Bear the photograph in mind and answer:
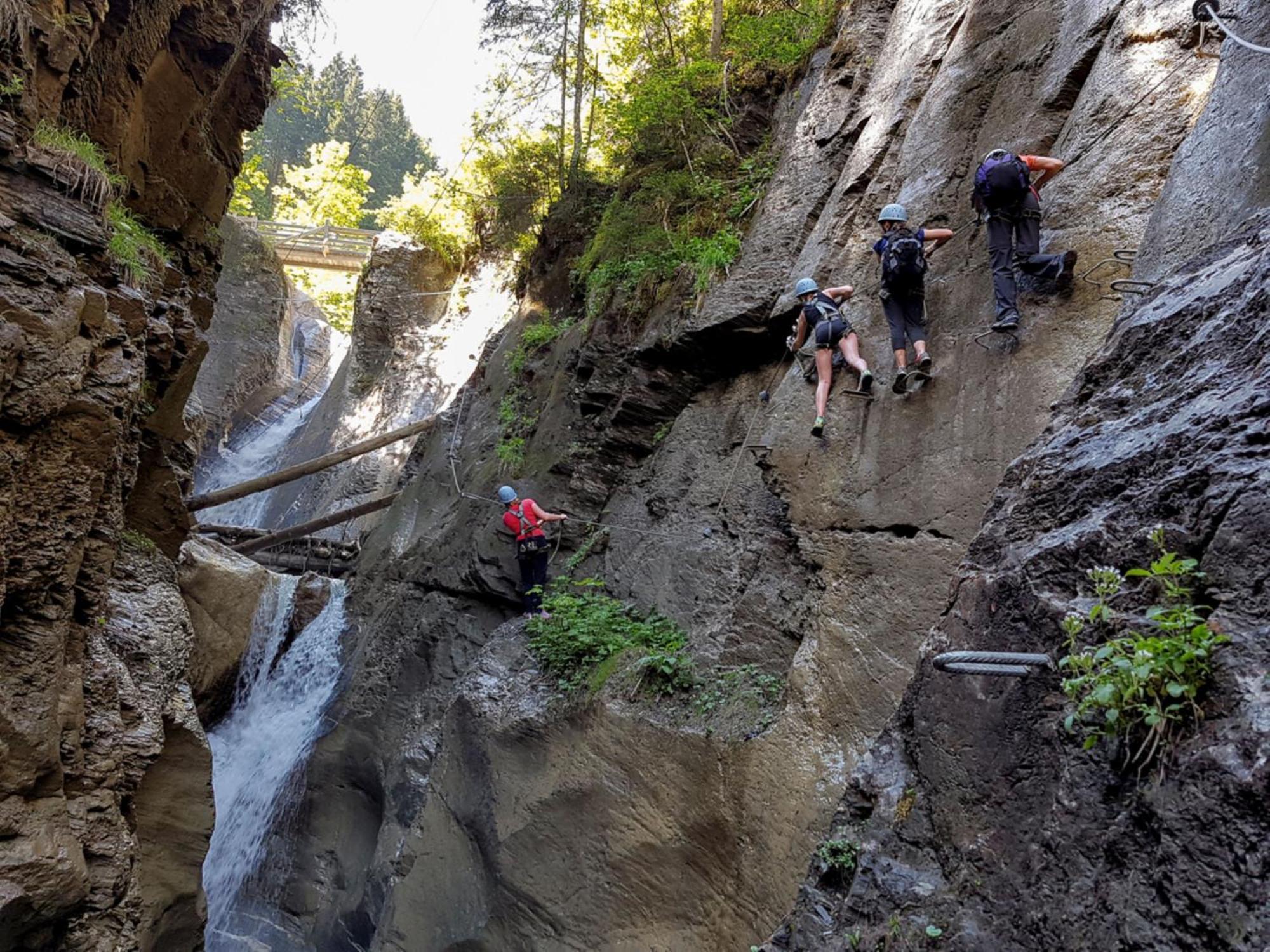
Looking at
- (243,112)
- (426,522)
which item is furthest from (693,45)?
(426,522)

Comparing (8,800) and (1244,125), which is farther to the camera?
(8,800)

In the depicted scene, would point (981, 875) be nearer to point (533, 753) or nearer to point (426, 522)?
point (533, 753)

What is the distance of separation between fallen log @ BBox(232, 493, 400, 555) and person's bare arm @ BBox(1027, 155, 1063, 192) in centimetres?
1258

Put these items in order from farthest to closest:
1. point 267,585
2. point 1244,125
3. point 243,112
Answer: point 267,585 → point 243,112 → point 1244,125

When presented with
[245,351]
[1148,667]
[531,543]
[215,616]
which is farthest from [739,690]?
[245,351]

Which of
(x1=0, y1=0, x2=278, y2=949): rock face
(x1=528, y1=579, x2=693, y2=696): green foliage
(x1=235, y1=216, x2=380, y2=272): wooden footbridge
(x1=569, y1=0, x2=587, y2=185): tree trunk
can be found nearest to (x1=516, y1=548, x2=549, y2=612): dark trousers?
(x1=528, y1=579, x2=693, y2=696): green foliage

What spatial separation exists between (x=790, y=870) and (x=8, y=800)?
5.07 m

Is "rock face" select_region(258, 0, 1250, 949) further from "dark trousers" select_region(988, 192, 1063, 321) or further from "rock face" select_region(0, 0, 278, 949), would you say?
"rock face" select_region(0, 0, 278, 949)

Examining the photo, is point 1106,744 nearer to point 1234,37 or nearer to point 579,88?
point 1234,37

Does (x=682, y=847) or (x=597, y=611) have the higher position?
(x=597, y=611)

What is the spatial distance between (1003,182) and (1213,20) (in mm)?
1430

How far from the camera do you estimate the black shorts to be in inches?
259

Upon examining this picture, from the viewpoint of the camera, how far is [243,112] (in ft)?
32.4

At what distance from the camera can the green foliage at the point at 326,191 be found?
32500mm
